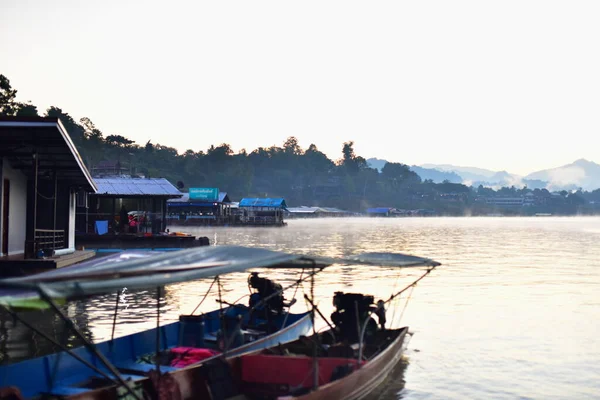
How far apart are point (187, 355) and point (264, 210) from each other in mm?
98929

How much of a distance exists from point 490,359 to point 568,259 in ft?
103

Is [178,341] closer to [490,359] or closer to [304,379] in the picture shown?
[304,379]

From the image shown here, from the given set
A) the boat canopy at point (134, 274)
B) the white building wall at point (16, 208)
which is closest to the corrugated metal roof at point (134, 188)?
the white building wall at point (16, 208)

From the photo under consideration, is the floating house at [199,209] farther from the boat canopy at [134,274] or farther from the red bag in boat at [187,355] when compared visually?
the boat canopy at [134,274]

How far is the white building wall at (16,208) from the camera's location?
75.7 feet

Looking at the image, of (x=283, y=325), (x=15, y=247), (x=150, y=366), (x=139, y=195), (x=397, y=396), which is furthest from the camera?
(x=139, y=195)

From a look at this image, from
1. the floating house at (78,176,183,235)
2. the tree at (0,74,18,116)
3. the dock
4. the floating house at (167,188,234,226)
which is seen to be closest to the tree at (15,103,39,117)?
the tree at (0,74,18,116)

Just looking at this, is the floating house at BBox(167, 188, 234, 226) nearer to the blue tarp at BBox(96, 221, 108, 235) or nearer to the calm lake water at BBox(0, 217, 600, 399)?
the blue tarp at BBox(96, 221, 108, 235)

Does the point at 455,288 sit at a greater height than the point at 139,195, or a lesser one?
lesser

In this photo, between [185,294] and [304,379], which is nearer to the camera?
[304,379]

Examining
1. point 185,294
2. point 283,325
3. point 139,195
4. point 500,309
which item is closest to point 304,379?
point 283,325

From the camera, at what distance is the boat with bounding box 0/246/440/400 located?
23.6 ft

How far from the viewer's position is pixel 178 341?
41.7 ft

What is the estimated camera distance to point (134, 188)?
42781 millimetres
